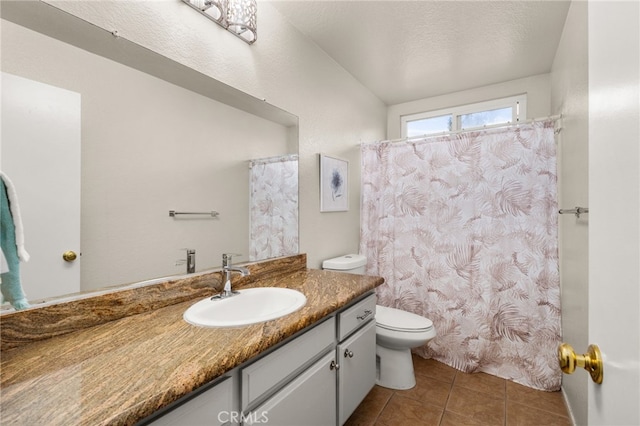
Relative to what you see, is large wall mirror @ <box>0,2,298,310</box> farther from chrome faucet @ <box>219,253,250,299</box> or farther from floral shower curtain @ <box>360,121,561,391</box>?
floral shower curtain @ <box>360,121,561,391</box>

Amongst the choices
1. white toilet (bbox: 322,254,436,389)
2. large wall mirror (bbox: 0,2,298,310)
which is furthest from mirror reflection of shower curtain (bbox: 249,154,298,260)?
white toilet (bbox: 322,254,436,389)

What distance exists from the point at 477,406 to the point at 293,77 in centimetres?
239

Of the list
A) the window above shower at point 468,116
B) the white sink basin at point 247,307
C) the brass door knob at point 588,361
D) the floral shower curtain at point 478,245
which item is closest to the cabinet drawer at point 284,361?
the white sink basin at point 247,307

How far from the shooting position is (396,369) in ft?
6.68

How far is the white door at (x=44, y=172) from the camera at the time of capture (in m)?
0.84

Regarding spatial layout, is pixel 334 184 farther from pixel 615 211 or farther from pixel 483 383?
pixel 615 211

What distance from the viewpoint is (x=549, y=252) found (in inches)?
78.7

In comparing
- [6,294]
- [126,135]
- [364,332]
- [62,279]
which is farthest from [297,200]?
[6,294]

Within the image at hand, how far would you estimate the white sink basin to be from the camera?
1.03 metres

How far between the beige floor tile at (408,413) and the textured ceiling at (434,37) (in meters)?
2.43

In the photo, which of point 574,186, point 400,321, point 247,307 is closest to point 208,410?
point 247,307

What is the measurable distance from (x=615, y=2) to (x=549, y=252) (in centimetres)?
198

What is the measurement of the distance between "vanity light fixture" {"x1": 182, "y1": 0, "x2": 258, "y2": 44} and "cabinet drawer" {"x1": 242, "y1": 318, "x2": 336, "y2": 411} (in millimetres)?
1463

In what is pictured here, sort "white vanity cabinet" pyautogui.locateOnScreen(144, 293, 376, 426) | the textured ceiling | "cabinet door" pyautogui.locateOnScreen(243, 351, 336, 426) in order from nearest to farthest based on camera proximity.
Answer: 1. "white vanity cabinet" pyautogui.locateOnScreen(144, 293, 376, 426)
2. "cabinet door" pyautogui.locateOnScreen(243, 351, 336, 426)
3. the textured ceiling
